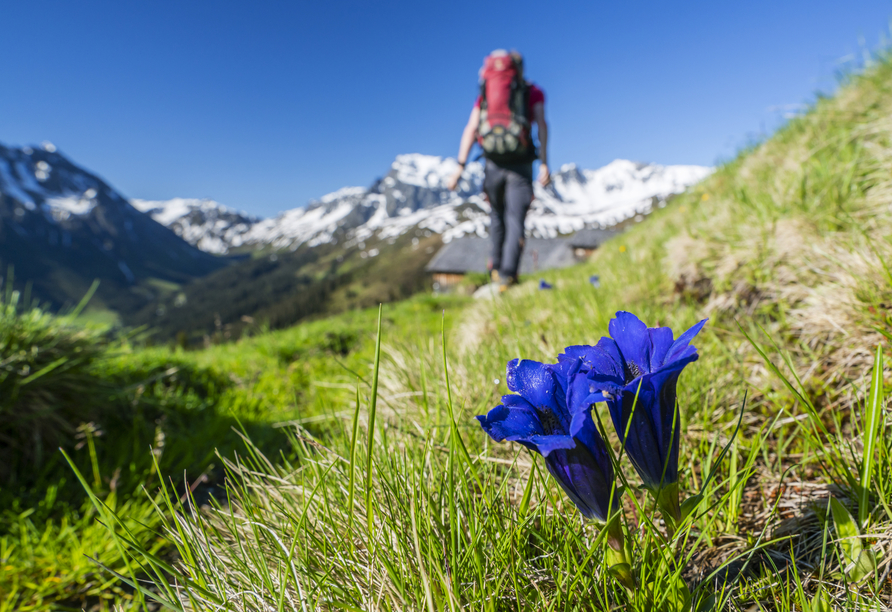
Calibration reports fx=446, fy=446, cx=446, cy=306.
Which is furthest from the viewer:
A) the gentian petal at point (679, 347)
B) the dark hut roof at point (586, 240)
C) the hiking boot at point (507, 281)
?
the dark hut roof at point (586, 240)

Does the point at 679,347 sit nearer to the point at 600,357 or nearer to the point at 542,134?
the point at 600,357

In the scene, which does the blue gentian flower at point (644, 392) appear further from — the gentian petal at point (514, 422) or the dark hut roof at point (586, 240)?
the dark hut roof at point (586, 240)

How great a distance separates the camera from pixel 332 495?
153cm

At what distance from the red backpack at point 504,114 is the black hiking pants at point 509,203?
0.64ft

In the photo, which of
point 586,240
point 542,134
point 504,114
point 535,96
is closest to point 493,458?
point 504,114

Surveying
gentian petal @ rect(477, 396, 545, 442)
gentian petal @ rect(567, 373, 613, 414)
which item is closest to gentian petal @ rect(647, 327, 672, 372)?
gentian petal @ rect(567, 373, 613, 414)

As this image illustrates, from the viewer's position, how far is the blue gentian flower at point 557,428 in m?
0.96

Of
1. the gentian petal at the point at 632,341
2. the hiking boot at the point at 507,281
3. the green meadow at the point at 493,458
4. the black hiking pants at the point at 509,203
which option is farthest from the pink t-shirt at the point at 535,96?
the gentian petal at the point at 632,341

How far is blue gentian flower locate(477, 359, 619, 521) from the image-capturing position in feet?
3.14

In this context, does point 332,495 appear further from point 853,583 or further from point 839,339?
point 839,339

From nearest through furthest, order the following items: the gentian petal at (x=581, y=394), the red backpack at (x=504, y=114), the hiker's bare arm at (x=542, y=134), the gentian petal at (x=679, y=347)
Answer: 1. the gentian petal at (x=581, y=394)
2. the gentian petal at (x=679, y=347)
3. the red backpack at (x=504, y=114)
4. the hiker's bare arm at (x=542, y=134)

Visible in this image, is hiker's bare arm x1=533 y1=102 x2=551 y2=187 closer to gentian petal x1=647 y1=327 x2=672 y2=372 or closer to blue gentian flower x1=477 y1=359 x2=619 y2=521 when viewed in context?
gentian petal x1=647 y1=327 x2=672 y2=372

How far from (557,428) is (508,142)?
19.8 feet

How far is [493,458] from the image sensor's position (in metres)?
1.54
